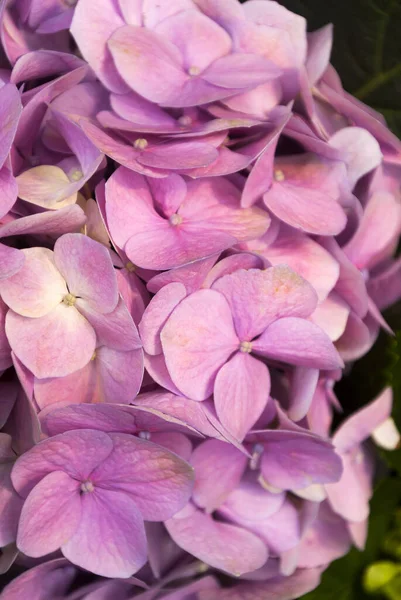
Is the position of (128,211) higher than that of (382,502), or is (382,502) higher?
(128,211)

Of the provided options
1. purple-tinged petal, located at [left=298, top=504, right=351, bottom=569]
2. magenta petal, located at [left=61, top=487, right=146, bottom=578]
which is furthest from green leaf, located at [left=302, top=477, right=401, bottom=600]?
magenta petal, located at [left=61, top=487, right=146, bottom=578]

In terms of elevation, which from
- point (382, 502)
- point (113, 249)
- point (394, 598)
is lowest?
point (394, 598)

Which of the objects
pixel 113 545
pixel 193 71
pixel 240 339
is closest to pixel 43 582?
pixel 113 545

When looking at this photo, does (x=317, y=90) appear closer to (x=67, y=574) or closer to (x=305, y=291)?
(x=305, y=291)

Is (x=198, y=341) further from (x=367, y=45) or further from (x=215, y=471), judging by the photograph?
(x=367, y=45)

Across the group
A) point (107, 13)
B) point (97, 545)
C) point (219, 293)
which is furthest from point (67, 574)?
point (107, 13)

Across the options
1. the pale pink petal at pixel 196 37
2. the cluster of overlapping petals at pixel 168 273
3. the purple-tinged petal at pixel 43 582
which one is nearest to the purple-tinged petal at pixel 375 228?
the cluster of overlapping petals at pixel 168 273

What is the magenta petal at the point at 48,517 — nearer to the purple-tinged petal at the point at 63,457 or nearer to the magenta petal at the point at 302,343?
the purple-tinged petal at the point at 63,457
